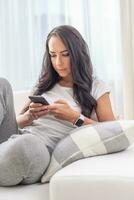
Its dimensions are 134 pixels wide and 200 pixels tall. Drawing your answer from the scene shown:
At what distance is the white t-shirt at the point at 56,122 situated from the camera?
143cm

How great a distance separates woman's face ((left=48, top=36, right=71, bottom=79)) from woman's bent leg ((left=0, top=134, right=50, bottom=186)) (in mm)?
501

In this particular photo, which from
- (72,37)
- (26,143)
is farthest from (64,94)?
(26,143)

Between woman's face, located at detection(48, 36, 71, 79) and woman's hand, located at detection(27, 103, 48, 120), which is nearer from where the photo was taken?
woman's hand, located at detection(27, 103, 48, 120)

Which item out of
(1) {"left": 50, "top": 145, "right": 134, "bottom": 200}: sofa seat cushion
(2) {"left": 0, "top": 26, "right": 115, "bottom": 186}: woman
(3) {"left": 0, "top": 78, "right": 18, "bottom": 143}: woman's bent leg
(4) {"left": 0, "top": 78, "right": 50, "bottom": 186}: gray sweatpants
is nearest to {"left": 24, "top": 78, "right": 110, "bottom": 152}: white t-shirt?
(2) {"left": 0, "top": 26, "right": 115, "bottom": 186}: woman

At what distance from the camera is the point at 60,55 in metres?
1.58

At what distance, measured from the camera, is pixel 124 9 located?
2533 millimetres

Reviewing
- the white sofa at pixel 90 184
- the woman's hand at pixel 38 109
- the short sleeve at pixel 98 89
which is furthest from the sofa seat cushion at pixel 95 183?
the short sleeve at pixel 98 89

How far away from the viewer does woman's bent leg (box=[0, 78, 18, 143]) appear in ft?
4.31

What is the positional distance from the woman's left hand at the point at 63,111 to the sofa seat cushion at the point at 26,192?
34 centimetres

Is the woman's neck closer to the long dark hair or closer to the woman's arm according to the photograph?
the long dark hair

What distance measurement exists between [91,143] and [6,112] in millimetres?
357

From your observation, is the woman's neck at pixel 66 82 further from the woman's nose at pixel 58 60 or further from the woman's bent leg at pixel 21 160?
the woman's bent leg at pixel 21 160

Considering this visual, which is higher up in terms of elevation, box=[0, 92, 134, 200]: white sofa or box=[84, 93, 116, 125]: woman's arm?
box=[84, 93, 116, 125]: woman's arm

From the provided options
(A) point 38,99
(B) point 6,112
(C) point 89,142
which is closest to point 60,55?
(A) point 38,99
